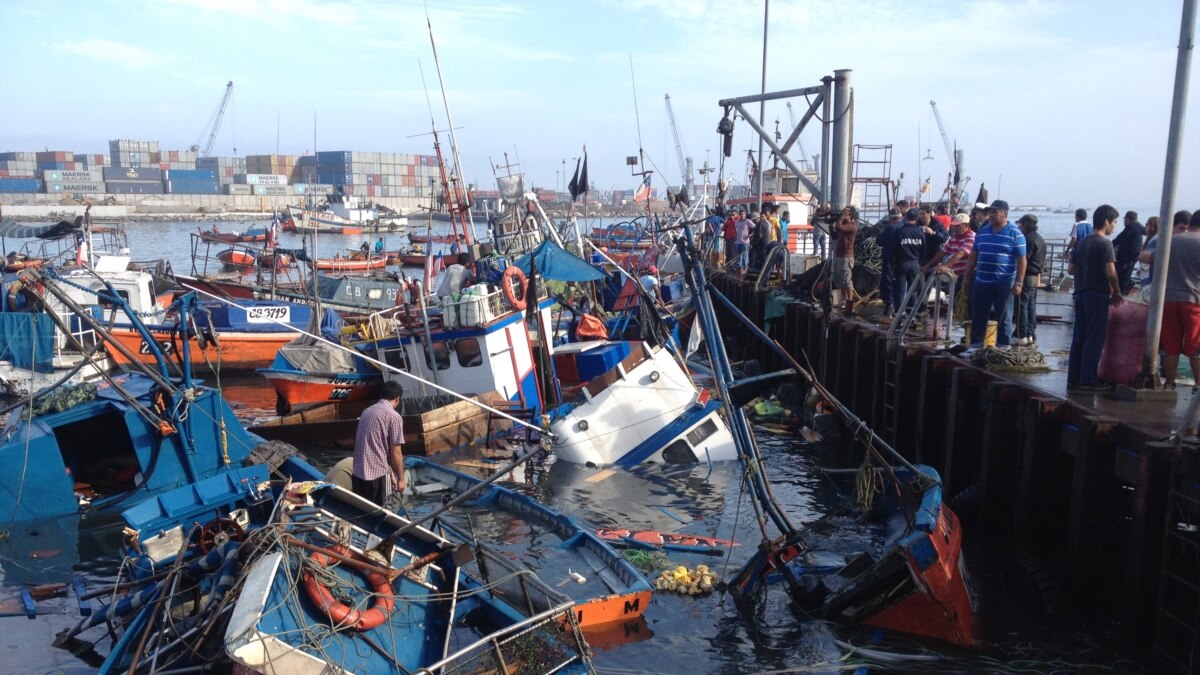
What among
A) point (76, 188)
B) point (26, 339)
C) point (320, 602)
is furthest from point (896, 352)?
point (76, 188)

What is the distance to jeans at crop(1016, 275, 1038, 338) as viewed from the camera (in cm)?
1217

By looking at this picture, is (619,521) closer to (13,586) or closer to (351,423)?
(351,423)

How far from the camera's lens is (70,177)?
456 ft

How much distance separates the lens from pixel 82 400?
12258 millimetres

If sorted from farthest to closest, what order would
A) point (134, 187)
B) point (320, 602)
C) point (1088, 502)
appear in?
1. point (134, 187)
2. point (1088, 502)
3. point (320, 602)

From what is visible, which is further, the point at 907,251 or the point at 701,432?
the point at 907,251

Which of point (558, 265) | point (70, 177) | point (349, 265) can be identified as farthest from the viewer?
point (70, 177)

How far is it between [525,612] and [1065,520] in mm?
5940

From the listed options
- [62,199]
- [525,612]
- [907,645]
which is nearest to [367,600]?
[525,612]

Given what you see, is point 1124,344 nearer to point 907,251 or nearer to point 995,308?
point 995,308

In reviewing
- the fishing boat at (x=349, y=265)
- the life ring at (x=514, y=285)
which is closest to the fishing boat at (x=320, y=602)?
the life ring at (x=514, y=285)

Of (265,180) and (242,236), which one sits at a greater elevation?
(265,180)

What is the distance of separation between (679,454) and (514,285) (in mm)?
4249

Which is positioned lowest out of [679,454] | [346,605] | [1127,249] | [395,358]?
[679,454]
